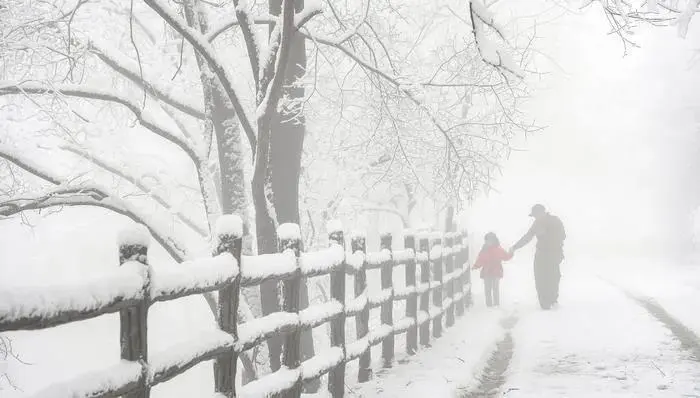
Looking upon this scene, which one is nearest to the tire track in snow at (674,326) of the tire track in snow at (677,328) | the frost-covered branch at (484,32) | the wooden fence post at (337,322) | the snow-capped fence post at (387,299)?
the tire track in snow at (677,328)

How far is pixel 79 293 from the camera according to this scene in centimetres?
252

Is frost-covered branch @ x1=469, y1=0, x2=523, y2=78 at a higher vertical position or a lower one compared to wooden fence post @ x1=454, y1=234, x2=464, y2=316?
higher

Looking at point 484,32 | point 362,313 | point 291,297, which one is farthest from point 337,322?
point 484,32

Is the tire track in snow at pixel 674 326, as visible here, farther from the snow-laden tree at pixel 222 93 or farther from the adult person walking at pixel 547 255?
the snow-laden tree at pixel 222 93

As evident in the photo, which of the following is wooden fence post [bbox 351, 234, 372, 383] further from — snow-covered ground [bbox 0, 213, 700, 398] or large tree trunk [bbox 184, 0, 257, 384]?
large tree trunk [bbox 184, 0, 257, 384]

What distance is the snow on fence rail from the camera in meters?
2.47

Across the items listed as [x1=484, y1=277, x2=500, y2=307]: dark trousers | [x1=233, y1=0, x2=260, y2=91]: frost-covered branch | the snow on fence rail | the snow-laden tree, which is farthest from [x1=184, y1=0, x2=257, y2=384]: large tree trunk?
[x1=484, y1=277, x2=500, y2=307]: dark trousers

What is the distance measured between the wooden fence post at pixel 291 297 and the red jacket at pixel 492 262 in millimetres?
9954

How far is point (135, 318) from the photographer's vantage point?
2.94 metres

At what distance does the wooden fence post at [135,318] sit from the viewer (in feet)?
9.53

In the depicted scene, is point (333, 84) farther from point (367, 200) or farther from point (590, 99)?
point (590, 99)

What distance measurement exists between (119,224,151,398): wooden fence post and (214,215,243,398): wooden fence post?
802 millimetres

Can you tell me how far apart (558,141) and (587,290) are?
5348 cm

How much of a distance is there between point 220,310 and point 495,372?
4.16 m
